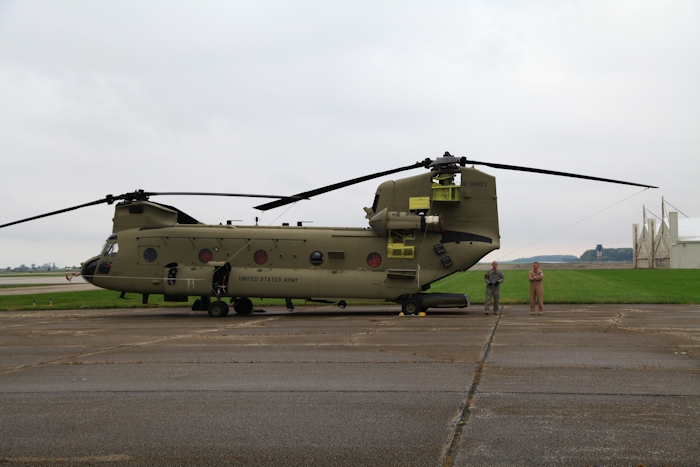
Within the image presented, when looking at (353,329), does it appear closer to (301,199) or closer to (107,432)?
(301,199)

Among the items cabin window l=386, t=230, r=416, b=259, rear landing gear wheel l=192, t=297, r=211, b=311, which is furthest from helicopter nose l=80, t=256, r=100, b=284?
cabin window l=386, t=230, r=416, b=259

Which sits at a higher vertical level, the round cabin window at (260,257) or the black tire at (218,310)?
the round cabin window at (260,257)

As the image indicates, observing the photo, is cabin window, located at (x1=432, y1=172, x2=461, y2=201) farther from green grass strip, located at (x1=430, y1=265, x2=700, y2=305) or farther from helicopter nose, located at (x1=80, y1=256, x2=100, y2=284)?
helicopter nose, located at (x1=80, y1=256, x2=100, y2=284)

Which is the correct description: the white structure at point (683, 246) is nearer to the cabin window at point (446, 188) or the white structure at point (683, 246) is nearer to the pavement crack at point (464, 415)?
the cabin window at point (446, 188)

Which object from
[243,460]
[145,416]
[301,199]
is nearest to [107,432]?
[145,416]

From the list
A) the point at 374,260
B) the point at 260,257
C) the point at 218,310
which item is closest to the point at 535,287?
the point at 374,260

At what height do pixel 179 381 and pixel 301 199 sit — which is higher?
pixel 301 199

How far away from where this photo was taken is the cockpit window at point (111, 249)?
20875mm

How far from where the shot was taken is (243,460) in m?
4.86

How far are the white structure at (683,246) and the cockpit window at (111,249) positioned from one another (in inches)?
2749

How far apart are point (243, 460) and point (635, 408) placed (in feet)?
13.5

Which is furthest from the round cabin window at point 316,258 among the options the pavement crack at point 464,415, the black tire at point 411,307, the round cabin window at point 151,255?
the pavement crack at point 464,415

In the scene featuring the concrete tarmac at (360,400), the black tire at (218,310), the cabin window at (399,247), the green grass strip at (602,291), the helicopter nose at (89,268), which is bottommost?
the concrete tarmac at (360,400)

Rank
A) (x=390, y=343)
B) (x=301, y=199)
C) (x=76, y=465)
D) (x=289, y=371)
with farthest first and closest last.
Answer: (x=301, y=199) < (x=390, y=343) < (x=289, y=371) < (x=76, y=465)
